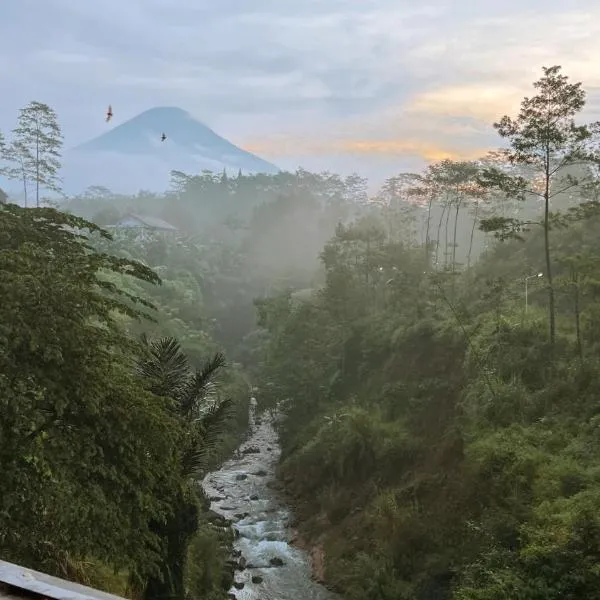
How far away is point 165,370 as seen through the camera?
1032cm

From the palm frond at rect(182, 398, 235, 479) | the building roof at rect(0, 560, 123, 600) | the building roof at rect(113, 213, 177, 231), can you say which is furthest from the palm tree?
the building roof at rect(113, 213, 177, 231)

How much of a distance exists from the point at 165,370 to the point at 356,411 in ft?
38.3

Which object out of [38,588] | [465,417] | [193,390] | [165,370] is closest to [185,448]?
[193,390]

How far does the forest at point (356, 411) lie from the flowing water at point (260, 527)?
76 cm

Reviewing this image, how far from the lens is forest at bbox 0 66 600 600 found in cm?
676

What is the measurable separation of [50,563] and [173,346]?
414cm

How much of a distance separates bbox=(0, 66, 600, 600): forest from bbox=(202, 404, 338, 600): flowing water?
762mm

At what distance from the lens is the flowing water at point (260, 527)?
1530cm

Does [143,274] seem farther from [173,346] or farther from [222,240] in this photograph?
[222,240]

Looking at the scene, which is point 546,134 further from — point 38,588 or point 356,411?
point 38,588

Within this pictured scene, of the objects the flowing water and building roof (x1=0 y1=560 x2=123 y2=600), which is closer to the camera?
building roof (x1=0 y1=560 x2=123 y2=600)

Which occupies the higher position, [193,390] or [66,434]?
[66,434]

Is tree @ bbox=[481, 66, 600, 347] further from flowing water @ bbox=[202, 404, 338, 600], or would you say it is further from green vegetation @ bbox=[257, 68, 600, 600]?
flowing water @ bbox=[202, 404, 338, 600]

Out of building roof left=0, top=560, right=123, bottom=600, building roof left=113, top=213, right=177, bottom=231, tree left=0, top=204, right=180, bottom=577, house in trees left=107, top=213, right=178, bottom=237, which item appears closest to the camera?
building roof left=0, top=560, right=123, bottom=600
